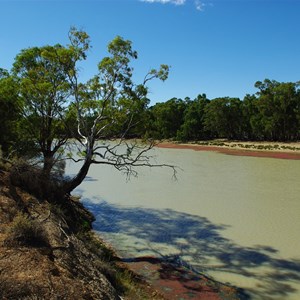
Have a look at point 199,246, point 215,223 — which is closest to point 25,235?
point 199,246

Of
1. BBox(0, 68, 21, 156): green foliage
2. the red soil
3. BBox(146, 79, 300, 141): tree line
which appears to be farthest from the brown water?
BBox(146, 79, 300, 141): tree line

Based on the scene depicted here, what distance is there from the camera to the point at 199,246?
12688mm

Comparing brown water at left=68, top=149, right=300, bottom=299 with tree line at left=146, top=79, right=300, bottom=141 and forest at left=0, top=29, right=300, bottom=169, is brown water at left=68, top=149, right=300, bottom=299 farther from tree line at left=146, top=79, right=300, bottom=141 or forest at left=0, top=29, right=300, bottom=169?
tree line at left=146, top=79, right=300, bottom=141

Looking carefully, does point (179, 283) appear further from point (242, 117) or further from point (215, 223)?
point (242, 117)

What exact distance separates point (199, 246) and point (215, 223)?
337cm

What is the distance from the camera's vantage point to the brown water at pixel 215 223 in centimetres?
1071

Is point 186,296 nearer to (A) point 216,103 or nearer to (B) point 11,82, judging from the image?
(B) point 11,82

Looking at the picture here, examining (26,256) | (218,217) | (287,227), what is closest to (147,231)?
(218,217)

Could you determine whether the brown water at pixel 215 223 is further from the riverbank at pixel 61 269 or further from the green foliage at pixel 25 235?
the green foliage at pixel 25 235

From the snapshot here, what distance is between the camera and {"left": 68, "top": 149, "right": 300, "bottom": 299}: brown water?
1071cm

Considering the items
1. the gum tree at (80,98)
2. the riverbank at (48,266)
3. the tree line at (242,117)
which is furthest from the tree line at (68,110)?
the tree line at (242,117)

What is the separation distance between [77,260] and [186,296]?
10.3 feet

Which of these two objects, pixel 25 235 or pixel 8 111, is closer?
pixel 25 235

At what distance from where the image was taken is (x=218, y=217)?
55.4 feet
